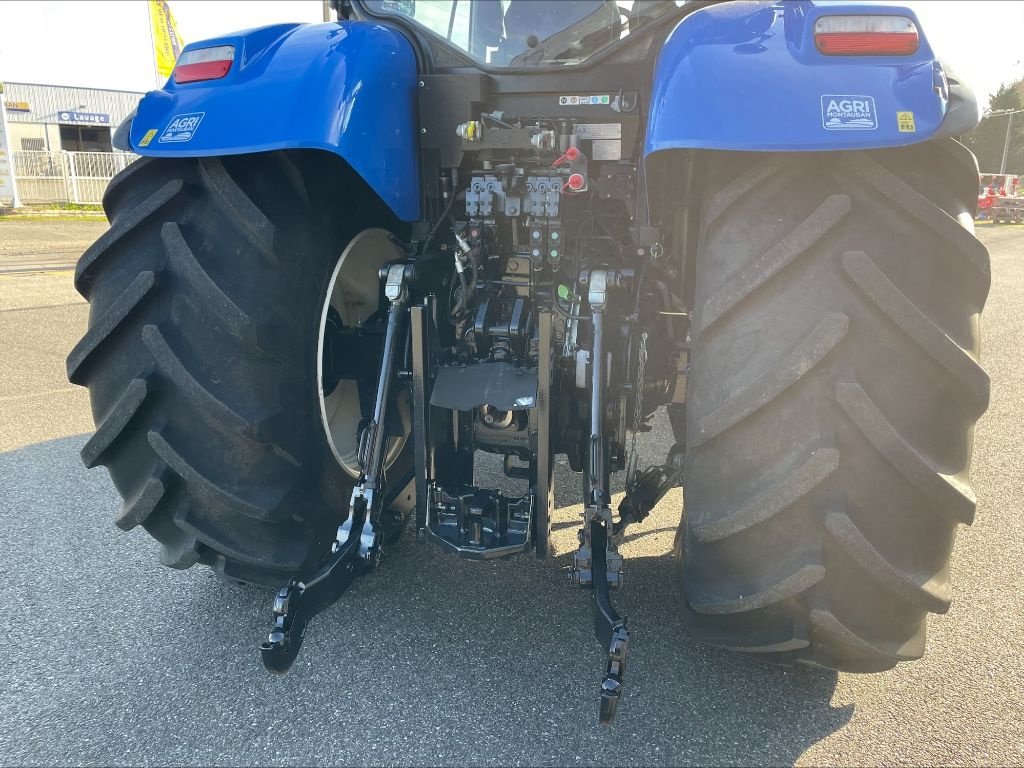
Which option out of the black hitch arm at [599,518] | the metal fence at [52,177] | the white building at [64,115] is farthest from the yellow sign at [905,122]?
the white building at [64,115]

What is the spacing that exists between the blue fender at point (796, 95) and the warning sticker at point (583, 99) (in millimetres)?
543

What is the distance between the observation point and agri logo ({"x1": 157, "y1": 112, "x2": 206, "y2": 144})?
6.81 feet

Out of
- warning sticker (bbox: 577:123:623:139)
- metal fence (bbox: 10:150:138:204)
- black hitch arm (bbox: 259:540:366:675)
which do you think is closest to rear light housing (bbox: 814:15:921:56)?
warning sticker (bbox: 577:123:623:139)

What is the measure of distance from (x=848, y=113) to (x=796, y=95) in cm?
12

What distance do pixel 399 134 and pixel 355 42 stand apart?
288 mm

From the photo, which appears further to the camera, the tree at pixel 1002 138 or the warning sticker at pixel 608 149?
the tree at pixel 1002 138

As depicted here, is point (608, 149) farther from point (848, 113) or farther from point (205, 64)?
point (205, 64)

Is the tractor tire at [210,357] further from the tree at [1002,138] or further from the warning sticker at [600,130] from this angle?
the tree at [1002,138]

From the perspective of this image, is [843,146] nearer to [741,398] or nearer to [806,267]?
[806,267]

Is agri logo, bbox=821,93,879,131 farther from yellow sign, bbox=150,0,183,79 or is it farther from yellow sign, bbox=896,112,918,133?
yellow sign, bbox=150,0,183,79

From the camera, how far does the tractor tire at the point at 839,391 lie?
166 centimetres

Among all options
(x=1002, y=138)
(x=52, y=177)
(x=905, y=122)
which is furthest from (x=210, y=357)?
(x=1002, y=138)

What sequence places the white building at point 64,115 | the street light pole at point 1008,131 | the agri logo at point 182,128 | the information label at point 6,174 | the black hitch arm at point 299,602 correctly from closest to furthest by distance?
the black hitch arm at point 299,602 → the agri logo at point 182,128 → the information label at point 6,174 → the white building at point 64,115 → the street light pole at point 1008,131

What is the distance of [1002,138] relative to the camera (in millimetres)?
45719
